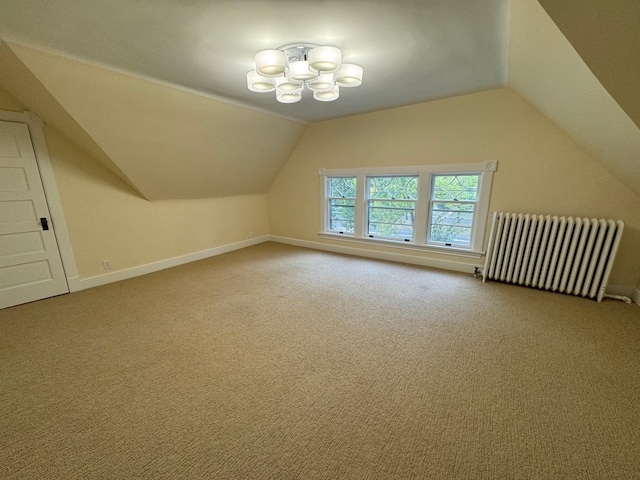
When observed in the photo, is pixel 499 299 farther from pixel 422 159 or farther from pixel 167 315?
pixel 167 315

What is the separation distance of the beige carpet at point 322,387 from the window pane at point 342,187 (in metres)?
2.11

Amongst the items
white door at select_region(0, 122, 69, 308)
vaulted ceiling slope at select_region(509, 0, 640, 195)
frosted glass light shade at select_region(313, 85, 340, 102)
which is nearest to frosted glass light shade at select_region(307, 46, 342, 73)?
frosted glass light shade at select_region(313, 85, 340, 102)

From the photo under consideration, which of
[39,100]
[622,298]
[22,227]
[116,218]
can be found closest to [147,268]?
[116,218]

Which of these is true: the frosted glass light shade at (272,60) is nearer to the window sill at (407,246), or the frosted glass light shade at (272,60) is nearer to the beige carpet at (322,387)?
the beige carpet at (322,387)

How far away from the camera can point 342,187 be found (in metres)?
4.50

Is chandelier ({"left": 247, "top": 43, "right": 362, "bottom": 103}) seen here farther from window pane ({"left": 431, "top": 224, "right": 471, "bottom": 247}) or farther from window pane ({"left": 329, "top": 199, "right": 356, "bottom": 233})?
window pane ({"left": 431, "top": 224, "right": 471, "bottom": 247})

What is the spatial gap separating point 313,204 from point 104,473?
412 cm

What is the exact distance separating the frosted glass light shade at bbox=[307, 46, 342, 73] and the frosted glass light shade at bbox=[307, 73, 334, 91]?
36 centimetres

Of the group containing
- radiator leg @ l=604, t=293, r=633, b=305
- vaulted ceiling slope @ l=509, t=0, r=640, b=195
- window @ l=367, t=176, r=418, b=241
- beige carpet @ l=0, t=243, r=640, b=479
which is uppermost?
vaulted ceiling slope @ l=509, t=0, r=640, b=195

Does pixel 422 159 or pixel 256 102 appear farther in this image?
pixel 422 159

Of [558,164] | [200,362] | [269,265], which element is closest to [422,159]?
[558,164]

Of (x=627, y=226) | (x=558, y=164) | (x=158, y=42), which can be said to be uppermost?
(x=158, y=42)

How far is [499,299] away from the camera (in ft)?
9.16

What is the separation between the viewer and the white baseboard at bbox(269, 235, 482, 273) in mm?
3641
